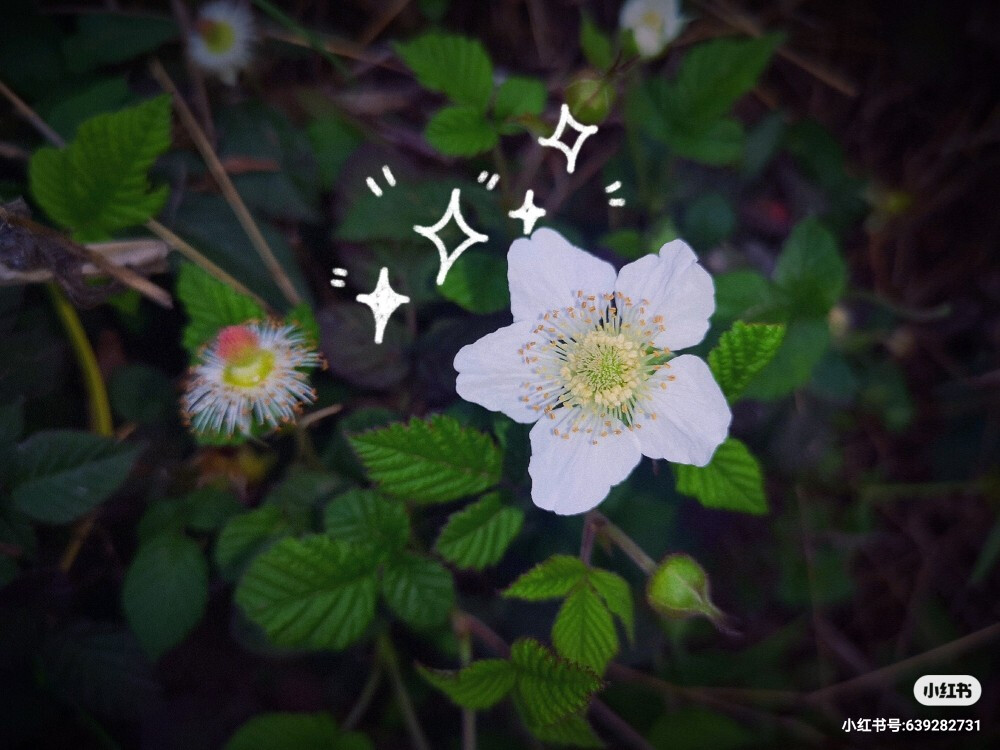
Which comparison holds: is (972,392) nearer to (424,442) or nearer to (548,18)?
(548,18)

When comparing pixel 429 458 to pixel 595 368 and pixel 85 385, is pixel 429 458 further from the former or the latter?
pixel 85 385

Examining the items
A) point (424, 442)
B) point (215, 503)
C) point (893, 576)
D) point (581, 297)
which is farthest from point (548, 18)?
point (893, 576)

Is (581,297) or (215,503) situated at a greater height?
(581,297)

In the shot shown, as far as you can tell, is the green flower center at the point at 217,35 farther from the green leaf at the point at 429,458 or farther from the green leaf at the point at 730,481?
the green leaf at the point at 730,481

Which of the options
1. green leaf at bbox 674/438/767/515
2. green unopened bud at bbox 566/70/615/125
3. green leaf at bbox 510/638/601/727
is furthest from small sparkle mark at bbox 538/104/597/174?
green leaf at bbox 510/638/601/727

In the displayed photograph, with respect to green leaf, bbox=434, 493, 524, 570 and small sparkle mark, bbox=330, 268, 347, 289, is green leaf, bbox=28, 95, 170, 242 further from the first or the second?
green leaf, bbox=434, 493, 524, 570

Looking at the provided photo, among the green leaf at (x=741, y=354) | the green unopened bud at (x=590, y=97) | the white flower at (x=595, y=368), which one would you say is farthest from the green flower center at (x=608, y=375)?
the green unopened bud at (x=590, y=97)
